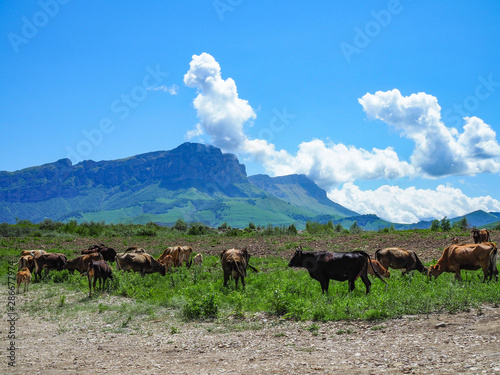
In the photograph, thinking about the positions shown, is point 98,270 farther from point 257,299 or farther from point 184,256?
point 184,256

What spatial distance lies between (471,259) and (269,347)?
9619mm

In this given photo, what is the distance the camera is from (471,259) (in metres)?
14.3

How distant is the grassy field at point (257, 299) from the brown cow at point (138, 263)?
1.03m

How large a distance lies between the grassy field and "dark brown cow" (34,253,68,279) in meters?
1.86

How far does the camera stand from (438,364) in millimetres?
6773

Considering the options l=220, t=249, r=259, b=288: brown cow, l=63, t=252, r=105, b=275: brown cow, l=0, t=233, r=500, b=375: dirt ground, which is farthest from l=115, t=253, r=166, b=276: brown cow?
l=0, t=233, r=500, b=375: dirt ground

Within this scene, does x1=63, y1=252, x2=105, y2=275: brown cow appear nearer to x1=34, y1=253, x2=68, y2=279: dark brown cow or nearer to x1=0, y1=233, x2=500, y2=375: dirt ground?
x1=34, y1=253, x2=68, y2=279: dark brown cow

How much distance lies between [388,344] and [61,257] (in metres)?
19.1

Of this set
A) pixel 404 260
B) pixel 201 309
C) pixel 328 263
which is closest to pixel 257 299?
pixel 201 309

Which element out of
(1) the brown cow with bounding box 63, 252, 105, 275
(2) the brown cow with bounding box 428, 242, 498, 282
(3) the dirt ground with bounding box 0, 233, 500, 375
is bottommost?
(3) the dirt ground with bounding box 0, 233, 500, 375

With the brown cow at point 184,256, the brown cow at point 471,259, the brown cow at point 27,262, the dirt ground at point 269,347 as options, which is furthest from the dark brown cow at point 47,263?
the brown cow at point 471,259

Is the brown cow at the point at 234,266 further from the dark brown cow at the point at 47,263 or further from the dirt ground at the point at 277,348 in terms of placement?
the dark brown cow at the point at 47,263

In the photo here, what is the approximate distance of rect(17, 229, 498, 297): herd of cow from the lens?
13734 millimetres

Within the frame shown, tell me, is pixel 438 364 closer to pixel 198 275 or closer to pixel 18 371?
pixel 18 371
